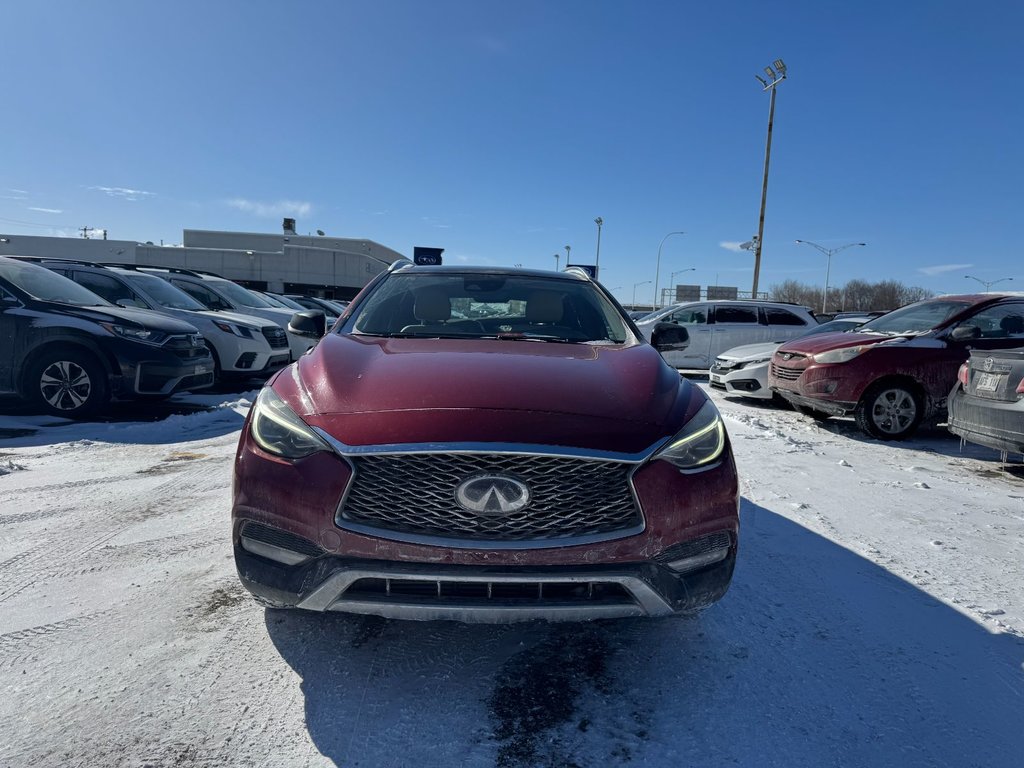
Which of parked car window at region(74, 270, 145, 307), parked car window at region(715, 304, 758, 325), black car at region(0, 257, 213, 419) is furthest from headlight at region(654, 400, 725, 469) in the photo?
parked car window at region(715, 304, 758, 325)

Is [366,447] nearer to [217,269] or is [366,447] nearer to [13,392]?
[13,392]

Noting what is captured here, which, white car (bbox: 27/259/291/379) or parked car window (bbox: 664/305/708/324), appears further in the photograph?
parked car window (bbox: 664/305/708/324)

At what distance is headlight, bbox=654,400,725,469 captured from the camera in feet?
6.82

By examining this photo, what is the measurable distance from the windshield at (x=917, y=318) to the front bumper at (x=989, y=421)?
1607 millimetres

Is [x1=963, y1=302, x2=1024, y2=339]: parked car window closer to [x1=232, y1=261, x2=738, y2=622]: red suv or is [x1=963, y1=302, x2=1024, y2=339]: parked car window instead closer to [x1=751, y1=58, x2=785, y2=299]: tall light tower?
[x1=232, y1=261, x2=738, y2=622]: red suv

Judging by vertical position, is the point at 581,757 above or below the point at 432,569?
below

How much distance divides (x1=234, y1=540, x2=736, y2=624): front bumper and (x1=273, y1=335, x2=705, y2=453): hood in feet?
1.33

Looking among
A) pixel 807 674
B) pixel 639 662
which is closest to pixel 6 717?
pixel 639 662

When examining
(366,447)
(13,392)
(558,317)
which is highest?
(558,317)

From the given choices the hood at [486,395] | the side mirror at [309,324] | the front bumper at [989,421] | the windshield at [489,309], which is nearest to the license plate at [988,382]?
the front bumper at [989,421]

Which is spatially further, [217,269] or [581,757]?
[217,269]

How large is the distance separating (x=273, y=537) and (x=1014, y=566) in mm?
3779

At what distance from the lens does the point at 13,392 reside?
6.20 meters

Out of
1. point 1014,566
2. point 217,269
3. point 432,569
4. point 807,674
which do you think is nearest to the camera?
point 432,569
